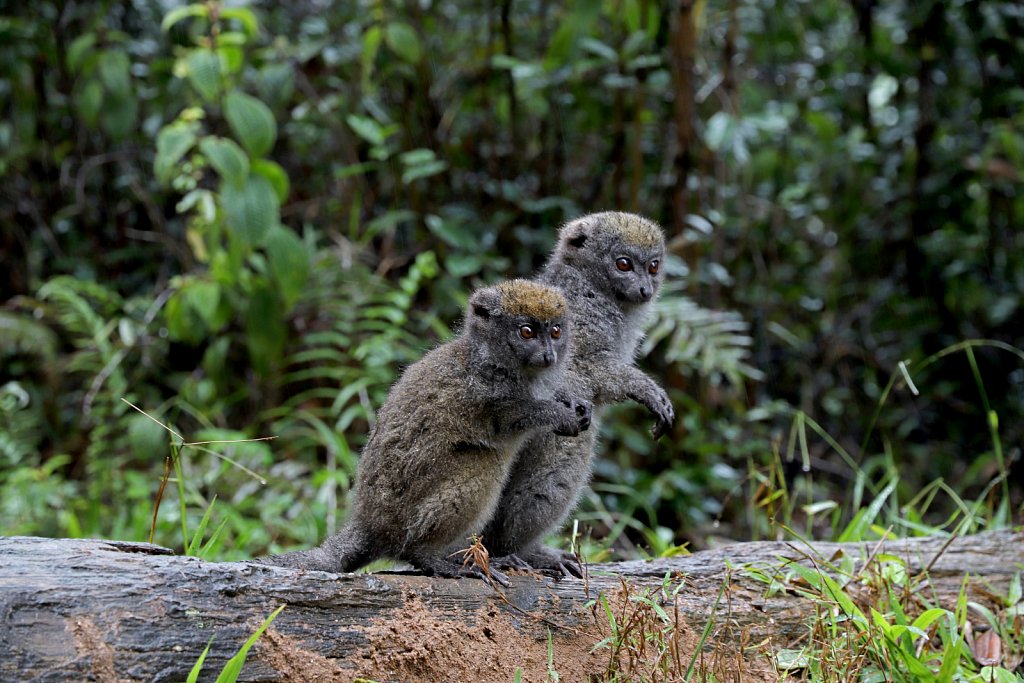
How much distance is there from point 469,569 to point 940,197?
25.9ft

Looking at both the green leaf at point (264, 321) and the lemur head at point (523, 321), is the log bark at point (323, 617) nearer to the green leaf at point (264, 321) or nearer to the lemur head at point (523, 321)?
the lemur head at point (523, 321)

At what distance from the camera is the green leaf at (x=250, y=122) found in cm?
754

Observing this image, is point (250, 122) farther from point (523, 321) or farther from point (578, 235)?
point (523, 321)

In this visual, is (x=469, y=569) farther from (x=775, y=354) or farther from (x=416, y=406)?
(x=775, y=354)

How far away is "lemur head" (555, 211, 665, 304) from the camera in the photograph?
5.78m

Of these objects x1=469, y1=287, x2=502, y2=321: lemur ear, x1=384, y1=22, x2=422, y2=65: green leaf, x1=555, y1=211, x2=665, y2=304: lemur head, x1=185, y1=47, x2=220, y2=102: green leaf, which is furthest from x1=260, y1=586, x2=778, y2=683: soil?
x1=384, y1=22, x2=422, y2=65: green leaf

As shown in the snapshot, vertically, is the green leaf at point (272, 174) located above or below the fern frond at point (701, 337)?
above

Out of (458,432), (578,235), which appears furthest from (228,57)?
(458,432)

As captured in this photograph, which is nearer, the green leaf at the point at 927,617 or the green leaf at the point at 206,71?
the green leaf at the point at 927,617

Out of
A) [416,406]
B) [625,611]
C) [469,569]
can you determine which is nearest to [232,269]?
[416,406]

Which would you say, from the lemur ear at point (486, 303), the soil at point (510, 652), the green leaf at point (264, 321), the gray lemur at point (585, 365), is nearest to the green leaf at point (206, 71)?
the green leaf at point (264, 321)

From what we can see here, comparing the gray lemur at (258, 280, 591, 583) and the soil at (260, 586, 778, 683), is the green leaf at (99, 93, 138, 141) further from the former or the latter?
the soil at (260, 586, 778, 683)

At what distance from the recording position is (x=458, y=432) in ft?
15.5

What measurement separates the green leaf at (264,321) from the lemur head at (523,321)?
3.74 metres
